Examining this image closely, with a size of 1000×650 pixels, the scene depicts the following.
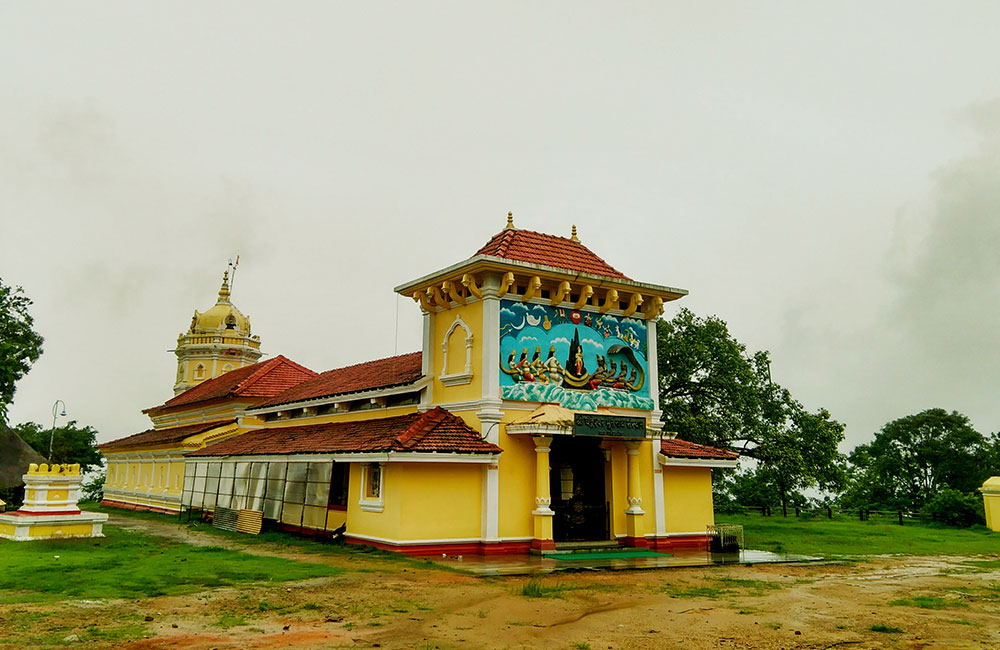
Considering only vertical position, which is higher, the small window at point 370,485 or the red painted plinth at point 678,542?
the small window at point 370,485

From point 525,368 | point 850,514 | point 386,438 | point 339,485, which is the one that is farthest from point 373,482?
point 850,514

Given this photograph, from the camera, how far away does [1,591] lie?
11.0 meters

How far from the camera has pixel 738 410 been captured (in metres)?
29.5

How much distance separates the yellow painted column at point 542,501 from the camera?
17734 mm

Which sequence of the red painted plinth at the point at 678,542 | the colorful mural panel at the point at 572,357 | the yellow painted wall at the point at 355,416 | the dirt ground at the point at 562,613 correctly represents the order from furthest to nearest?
the yellow painted wall at the point at 355,416 → the red painted plinth at the point at 678,542 → the colorful mural panel at the point at 572,357 → the dirt ground at the point at 562,613

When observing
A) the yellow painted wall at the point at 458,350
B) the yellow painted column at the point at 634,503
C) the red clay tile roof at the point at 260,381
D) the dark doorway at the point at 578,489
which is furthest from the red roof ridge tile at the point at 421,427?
the red clay tile roof at the point at 260,381

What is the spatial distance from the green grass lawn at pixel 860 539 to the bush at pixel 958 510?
83 cm

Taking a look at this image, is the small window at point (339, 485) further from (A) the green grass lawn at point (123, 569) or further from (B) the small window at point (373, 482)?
(A) the green grass lawn at point (123, 569)

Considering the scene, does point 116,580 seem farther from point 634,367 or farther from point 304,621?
point 634,367

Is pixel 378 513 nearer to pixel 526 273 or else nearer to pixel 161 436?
pixel 526 273

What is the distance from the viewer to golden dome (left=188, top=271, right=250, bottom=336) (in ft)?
160

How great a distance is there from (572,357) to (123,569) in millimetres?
10891

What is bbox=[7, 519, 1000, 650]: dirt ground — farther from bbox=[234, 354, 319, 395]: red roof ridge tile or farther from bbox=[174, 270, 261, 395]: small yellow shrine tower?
bbox=[174, 270, 261, 395]: small yellow shrine tower

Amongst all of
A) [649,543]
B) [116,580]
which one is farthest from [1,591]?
[649,543]
